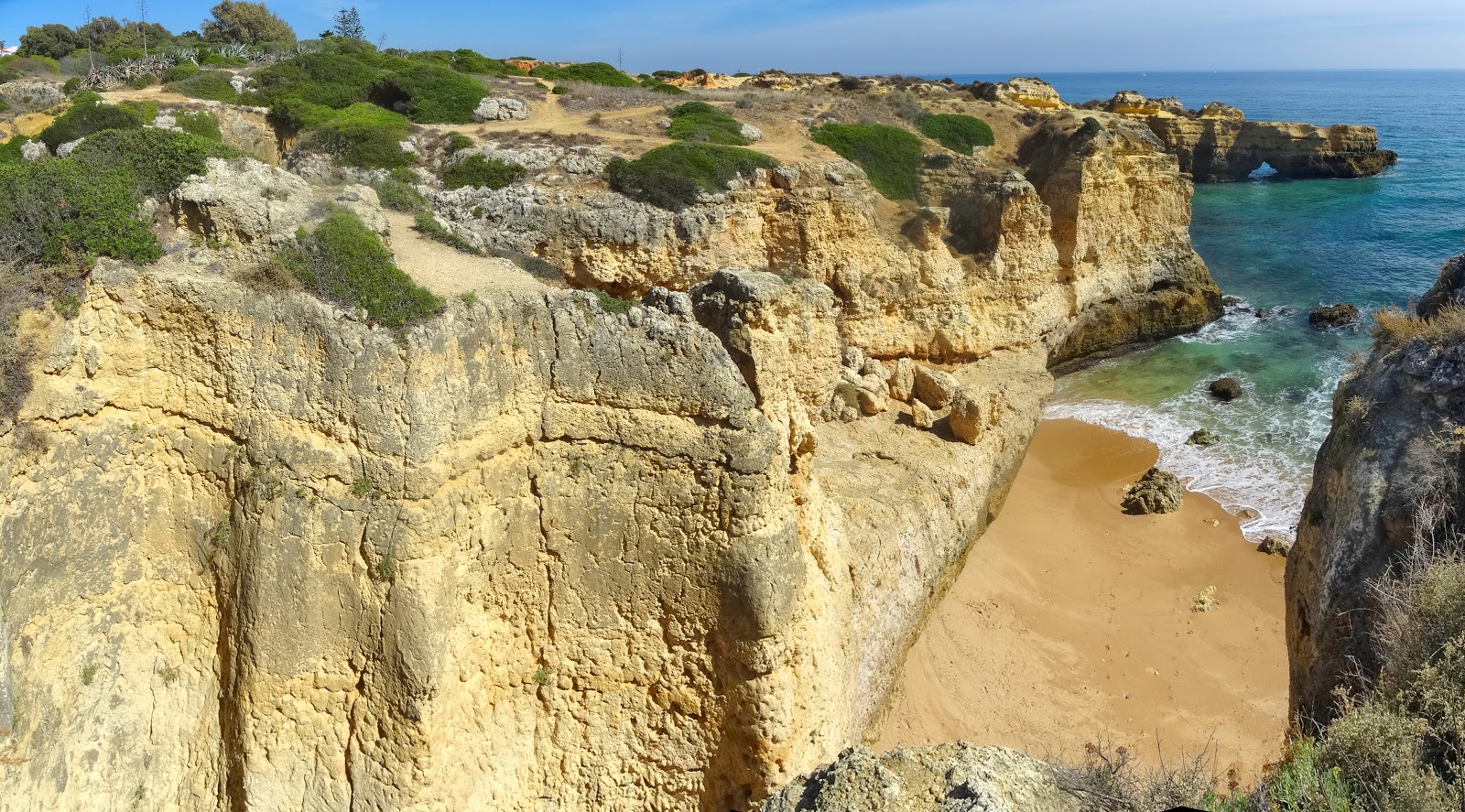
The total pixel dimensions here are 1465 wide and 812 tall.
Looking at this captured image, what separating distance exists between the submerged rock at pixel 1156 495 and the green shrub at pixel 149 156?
20.7m

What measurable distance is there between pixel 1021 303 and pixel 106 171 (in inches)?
884

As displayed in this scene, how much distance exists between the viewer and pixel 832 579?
11.9m

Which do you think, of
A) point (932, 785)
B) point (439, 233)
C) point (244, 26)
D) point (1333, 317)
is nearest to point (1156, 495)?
point (932, 785)

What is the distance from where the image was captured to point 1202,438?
25.6m

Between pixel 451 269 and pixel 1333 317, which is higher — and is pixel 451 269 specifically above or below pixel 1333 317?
above

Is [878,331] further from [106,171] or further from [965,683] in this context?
[106,171]

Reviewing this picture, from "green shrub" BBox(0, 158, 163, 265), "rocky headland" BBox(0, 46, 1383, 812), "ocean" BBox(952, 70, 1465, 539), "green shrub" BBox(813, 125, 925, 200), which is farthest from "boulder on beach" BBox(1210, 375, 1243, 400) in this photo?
"green shrub" BBox(0, 158, 163, 265)

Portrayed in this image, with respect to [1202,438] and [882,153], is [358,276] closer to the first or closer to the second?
[882,153]

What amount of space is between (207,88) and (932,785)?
31.2 meters

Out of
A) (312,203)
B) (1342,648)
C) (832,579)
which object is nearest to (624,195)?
(312,203)

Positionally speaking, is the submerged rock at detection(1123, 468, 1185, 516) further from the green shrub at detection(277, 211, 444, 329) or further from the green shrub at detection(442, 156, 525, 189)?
the green shrub at detection(277, 211, 444, 329)

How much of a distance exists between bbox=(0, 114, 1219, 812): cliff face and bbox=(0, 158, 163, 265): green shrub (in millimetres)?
403

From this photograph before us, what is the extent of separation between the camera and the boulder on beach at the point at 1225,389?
2880 cm

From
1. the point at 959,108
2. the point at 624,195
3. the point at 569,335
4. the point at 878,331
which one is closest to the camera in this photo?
the point at 569,335
